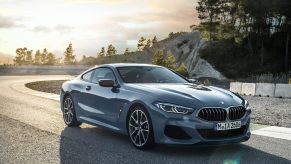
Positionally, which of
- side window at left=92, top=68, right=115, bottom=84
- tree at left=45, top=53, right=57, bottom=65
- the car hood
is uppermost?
side window at left=92, top=68, right=115, bottom=84

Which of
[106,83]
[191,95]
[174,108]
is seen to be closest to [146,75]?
[106,83]

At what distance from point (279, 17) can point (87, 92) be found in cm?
5439

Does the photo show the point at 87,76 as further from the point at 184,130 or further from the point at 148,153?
the point at 184,130

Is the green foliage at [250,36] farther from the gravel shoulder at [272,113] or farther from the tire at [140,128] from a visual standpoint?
the tire at [140,128]

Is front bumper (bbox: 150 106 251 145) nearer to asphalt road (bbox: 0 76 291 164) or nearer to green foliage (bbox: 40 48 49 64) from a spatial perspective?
asphalt road (bbox: 0 76 291 164)

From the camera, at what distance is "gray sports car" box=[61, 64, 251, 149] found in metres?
6.99

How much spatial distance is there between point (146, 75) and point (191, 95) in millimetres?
1655

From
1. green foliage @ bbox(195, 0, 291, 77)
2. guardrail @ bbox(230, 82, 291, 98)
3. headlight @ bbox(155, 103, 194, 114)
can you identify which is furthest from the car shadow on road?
green foliage @ bbox(195, 0, 291, 77)

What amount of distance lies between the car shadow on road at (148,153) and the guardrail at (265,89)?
13.8 m

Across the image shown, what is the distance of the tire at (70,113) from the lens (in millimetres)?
10180

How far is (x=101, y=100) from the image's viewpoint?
8750 millimetres

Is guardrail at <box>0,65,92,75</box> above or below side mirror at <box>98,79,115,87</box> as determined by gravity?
below

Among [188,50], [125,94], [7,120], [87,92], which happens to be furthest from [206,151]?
[188,50]

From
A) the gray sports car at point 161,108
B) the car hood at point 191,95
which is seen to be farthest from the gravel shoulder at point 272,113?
the car hood at point 191,95
